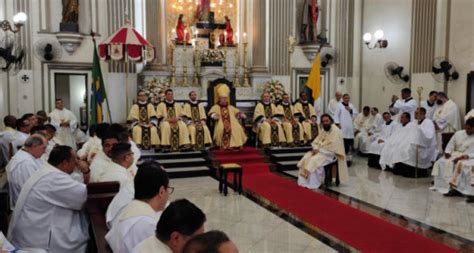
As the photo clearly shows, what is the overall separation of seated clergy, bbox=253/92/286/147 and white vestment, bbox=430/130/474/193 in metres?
4.01

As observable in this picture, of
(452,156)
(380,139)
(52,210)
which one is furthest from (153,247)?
(380,139)

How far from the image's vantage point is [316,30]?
14.9 m

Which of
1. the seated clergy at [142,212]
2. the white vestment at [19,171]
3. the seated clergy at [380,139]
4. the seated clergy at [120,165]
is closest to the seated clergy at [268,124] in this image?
the seated clergy at [380,139]

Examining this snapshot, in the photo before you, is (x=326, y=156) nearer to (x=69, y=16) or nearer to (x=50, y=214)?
(x=50, y=214)

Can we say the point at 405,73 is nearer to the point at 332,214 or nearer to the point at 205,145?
the point at 205,145

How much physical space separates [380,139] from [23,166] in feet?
28.9

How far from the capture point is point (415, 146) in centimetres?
989

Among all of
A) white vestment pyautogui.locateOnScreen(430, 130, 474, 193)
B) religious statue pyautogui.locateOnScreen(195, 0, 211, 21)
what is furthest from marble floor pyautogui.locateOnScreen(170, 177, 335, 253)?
religious statue pyautogui.locateOnScreen(195, 0, 211, 21)

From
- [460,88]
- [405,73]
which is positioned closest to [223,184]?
[460,88]

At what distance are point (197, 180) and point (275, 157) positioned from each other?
2274mm

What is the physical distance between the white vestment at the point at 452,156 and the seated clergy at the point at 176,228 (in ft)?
24.1

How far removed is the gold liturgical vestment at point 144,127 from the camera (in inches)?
411

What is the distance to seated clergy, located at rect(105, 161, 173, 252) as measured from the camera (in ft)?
8.28

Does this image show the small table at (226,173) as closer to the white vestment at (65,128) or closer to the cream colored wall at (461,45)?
the white vestment at (65,128)
